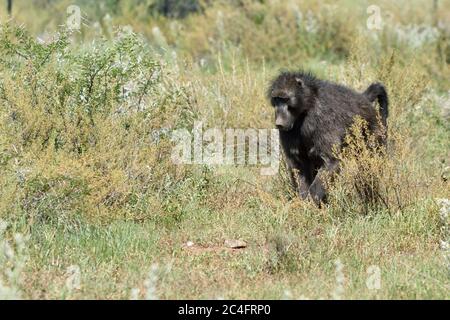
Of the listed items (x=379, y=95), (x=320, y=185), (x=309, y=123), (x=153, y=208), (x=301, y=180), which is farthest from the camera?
(x=379, y=95)

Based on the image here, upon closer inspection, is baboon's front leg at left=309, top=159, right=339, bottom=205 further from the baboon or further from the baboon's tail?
A: the baboon's tail

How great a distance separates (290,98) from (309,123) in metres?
0.26

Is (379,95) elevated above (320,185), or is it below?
above

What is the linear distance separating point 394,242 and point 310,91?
1.68 metres

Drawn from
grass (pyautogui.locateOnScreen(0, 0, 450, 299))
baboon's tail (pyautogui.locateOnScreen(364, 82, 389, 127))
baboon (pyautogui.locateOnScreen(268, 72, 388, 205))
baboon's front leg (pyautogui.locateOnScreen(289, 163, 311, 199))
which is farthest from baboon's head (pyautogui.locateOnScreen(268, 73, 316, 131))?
baboon's tail (pyautogui.locateOnScreen(364, 82, 389, 127))

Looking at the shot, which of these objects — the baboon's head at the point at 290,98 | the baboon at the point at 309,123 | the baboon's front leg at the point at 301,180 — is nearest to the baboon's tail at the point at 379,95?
the baboon at the point at 309,123

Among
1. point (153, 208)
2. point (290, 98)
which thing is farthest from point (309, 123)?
point (153, 208)

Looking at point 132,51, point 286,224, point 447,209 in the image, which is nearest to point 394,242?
point 447,209

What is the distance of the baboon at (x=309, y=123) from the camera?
6422mm

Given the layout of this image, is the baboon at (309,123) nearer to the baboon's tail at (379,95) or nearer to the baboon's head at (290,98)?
the baboon's head at (290,98)

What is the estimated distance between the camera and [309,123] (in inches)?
256

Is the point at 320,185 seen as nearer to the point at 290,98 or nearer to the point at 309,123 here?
the point at 309,123

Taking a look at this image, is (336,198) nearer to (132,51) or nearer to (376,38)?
(132,51)

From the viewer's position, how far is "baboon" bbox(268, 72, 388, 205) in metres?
6.42
